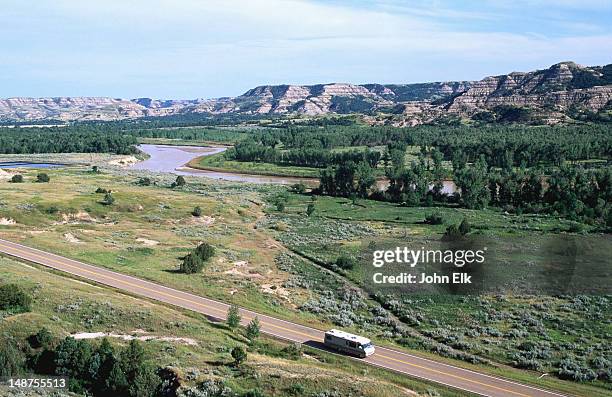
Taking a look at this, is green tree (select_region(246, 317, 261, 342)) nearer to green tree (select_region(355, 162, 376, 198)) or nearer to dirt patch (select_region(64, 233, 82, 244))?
dirt patch (select_region(64, 233, 82, 244))

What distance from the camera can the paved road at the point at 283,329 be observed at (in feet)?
124

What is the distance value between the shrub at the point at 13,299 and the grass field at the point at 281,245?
16066 millimetres

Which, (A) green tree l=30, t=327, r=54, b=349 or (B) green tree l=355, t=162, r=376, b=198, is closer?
(A) green tree l=30, t=327, r=54, b=349

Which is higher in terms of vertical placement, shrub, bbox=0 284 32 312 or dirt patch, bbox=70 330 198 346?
shrub, bbox=0 284 32 312

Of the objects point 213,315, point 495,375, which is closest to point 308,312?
point 213,315

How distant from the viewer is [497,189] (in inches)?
5049

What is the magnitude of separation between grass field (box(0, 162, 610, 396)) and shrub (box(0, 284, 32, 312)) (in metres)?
16.1


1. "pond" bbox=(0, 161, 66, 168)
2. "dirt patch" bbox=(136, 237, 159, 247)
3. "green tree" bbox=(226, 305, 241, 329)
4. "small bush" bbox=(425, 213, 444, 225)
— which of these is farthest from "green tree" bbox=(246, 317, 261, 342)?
"pond" bbox=(0, 161, 66, 168)

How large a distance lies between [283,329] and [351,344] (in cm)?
765

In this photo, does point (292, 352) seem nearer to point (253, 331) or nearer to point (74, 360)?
point (253, 331)

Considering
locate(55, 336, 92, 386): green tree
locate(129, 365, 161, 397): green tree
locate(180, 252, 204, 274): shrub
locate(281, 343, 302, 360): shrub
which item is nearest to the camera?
locate(129, 365, 161, 397): green tree

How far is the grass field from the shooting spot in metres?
49.2

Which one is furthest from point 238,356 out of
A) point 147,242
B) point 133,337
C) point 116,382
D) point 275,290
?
point 147,242

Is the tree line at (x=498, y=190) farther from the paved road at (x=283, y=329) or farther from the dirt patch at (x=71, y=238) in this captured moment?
the dirt patch at (x=71, y=238)
